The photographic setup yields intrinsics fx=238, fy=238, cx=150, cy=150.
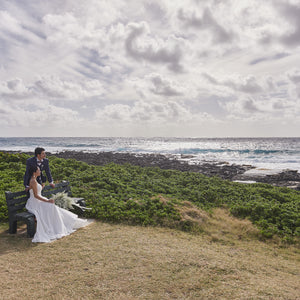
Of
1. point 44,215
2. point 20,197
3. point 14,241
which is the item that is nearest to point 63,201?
point 44,215

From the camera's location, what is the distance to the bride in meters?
6.69

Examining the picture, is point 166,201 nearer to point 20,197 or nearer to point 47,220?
point 47,220

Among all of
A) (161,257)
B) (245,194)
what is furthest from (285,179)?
(161,257)

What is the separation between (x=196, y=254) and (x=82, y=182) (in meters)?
8.07

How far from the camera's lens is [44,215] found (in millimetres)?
6852

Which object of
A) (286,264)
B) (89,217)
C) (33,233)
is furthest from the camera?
(89,217)

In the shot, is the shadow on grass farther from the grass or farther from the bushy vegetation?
the bushy vegetation

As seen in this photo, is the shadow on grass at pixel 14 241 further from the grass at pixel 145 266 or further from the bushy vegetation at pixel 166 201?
the bushy vegetation at pixel 166 201

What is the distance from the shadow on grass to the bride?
268 millimetres

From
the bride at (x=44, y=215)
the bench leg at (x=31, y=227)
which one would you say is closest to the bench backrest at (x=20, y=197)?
the bride at (x=44, y=215)

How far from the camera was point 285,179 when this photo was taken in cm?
2189

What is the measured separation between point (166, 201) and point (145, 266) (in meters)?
4.90

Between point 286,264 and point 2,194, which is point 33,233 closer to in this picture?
point 2,194

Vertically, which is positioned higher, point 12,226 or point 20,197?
point 20,197
